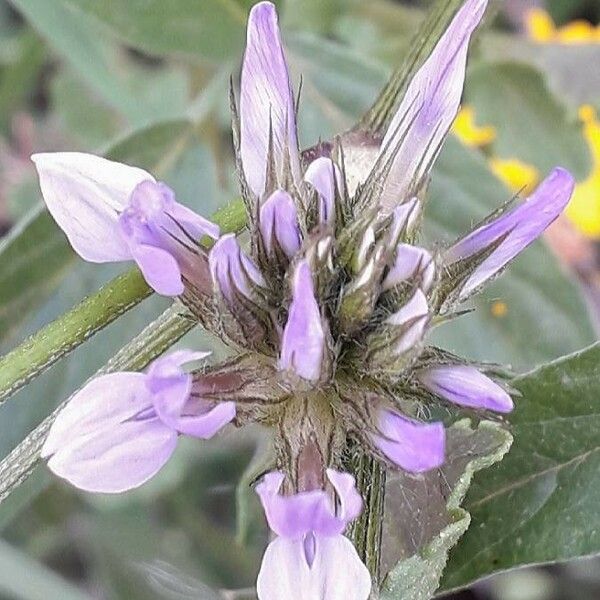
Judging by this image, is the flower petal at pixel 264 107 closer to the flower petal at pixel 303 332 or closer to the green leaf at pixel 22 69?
the flower petal at pixel 303 332

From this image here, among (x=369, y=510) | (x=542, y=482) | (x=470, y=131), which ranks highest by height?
(x=369, y=510)

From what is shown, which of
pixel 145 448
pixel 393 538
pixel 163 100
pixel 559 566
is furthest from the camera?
pixel 559 566

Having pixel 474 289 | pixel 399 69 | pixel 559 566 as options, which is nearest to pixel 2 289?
pixel 399 69

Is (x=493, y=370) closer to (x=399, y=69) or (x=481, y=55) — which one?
(x=399, y=69)

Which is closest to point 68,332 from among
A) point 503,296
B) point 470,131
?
point 503,296

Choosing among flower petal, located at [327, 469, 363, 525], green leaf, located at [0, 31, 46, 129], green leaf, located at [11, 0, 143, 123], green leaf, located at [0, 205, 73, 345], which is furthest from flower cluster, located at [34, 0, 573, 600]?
green leaf, located at [0, 31, 46, 129]

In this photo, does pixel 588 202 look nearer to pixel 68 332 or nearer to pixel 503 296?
pixel 503 296
